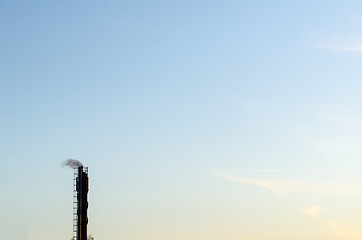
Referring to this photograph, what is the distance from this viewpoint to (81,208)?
69.0m

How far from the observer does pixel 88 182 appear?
71.1m

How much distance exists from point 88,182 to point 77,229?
5.42 m

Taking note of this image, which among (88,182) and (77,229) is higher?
(88,182)

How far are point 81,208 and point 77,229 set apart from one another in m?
2.25

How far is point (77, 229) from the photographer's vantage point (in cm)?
6869

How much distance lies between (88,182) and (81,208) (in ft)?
11.1
